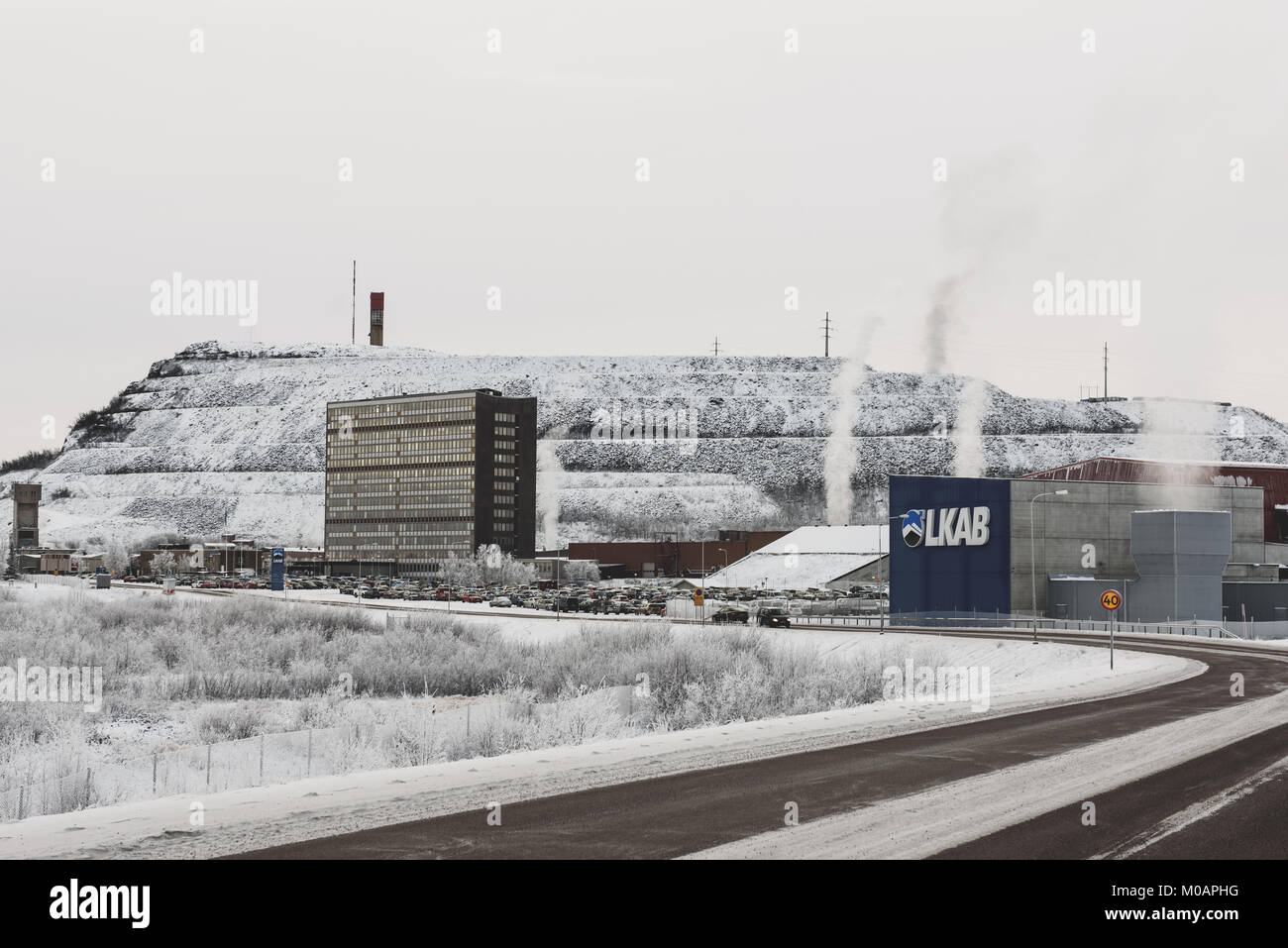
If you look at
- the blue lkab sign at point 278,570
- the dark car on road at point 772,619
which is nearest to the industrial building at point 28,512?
the blue lkab sign at point 278,570

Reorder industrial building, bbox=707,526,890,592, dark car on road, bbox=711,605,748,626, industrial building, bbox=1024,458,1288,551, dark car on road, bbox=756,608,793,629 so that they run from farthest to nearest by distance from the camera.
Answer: industrial building, bbox=707,526,890,592
industrial building, bbox=1024,458,1288,551
dark car on road, bbox=711,605,748,626
dark car on road, bbox=756,608,793,629

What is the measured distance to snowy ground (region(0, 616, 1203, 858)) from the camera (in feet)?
41.8

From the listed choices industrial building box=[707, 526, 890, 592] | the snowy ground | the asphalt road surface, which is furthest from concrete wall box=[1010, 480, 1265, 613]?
the asphalt road surface

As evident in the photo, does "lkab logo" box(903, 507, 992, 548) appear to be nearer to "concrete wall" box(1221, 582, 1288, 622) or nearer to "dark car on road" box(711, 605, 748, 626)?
"dark car on road" box(711, 605, 748, 626)

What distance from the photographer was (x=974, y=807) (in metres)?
14.4

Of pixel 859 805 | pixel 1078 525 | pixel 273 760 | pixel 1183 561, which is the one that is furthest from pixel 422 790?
pixel 1078 525

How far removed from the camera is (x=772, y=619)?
65.1m

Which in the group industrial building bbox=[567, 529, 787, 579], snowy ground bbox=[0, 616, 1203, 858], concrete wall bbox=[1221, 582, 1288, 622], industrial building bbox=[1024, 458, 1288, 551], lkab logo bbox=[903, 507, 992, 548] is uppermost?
industrial building bbox=[1024, 458, 1288, 551]

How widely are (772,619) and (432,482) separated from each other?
357 feet

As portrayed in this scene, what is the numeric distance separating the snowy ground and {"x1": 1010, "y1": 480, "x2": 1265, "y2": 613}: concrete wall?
3926cm

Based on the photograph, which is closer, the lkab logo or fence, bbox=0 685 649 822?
fence, bbox=0 685 649 822

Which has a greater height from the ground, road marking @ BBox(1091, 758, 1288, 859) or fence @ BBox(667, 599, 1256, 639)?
road marking @ BBox(1091, 758, 1288, 859)
